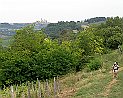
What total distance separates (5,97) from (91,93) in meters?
5.15

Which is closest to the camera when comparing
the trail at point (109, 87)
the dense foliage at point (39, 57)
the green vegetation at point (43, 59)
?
the trail at point (109, 87)

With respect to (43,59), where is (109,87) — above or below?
above

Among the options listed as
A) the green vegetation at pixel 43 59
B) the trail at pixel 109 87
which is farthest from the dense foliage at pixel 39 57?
the trail at pixel 109 87

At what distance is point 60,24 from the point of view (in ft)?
477

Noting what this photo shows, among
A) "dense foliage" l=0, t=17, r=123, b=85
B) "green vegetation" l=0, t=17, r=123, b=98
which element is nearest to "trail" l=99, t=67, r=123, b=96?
"green vegetation" l=0, t=17, r=123, b=98

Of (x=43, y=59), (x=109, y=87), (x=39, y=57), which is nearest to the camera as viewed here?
(x=109, y=87)

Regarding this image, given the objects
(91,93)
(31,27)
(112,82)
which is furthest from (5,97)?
(31,27)

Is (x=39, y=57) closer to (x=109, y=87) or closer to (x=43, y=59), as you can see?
(x=43, y=59)

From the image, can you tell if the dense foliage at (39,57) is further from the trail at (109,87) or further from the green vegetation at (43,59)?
the trail at (109,87)

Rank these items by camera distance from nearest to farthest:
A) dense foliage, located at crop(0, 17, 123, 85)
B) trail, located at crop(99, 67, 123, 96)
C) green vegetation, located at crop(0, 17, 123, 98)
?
trail, located at crop(99, 67, 123, 96) → green vegetation, located at crop(0, 17, 123, 98) → dense foliage, located at crop(0, 17, 123, 85)

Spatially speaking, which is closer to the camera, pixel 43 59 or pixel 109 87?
pixel 109 87

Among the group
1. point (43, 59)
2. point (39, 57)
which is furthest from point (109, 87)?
point (39, 57)

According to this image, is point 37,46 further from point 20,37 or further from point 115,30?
point 115,30

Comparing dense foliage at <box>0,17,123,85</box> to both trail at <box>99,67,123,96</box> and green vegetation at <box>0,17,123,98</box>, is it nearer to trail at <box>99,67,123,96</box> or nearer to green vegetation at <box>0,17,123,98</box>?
green vegetation at <box>0,17,123,98</box>
